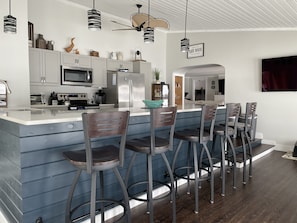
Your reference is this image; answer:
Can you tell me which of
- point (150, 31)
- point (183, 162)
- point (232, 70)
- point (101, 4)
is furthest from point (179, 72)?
point (183, 162)

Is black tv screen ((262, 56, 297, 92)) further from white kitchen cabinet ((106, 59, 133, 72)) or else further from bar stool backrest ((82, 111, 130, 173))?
bar stool backrest ((82, 111, 130, 173))

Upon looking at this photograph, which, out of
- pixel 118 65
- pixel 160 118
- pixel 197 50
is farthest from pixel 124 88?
pixel 160 118

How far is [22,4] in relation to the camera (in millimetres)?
3859

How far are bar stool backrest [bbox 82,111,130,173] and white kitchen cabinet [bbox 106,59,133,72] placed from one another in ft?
13.5

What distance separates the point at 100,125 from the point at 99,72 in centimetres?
403

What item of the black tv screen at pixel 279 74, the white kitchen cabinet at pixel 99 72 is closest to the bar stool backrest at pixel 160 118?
the white kitchen cabinet at pixel 99 72

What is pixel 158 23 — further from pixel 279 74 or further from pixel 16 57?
pixel 279 74

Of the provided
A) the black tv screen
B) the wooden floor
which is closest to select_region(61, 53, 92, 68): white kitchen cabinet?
the wooden floor

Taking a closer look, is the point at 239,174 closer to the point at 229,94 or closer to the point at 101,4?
the point at 229,94

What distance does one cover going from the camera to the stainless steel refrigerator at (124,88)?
5488 millimetres

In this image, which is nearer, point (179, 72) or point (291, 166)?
point (291, 166)

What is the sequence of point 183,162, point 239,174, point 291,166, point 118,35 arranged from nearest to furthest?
point 183,162 → point 239,174 → point 291,166 → point 118,35

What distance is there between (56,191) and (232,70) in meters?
5.39

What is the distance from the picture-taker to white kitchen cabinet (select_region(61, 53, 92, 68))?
4.81 meters
